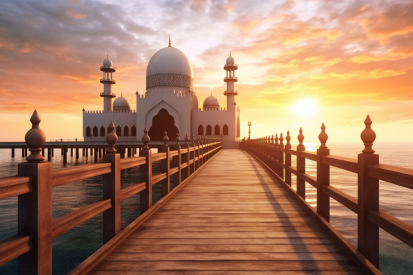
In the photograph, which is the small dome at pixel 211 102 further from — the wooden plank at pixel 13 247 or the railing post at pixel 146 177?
the wooden plank at pixel 13 247

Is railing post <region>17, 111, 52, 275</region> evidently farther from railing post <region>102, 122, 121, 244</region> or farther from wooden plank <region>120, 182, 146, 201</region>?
wooden plank <region>120, 182, 146, 201</region>

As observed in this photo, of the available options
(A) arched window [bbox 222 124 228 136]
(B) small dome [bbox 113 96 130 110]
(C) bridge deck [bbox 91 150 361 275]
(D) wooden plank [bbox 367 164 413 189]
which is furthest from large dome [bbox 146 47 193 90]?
(D) wooden plank [bbox 367 164 413 189]

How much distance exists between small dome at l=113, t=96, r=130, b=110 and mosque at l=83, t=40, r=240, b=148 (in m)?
1.85

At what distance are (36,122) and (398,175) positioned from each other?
3.05m

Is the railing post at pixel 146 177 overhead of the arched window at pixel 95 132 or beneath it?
beneath

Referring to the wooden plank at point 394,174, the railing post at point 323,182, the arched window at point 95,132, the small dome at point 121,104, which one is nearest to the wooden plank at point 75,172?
the wooden plank at point 394,174

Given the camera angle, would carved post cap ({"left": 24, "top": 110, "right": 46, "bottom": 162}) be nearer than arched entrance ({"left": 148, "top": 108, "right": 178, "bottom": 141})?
Yes

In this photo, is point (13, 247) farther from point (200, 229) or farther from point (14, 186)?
point (200, 229)

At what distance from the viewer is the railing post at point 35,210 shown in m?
2.29

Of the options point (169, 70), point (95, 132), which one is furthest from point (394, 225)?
point (95, 132)

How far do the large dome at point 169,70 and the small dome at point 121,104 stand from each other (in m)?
7.19

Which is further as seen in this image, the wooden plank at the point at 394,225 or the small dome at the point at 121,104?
the small dome at the point at 121,104

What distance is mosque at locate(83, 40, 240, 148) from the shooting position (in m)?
44.5

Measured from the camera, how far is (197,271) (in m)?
2.91
